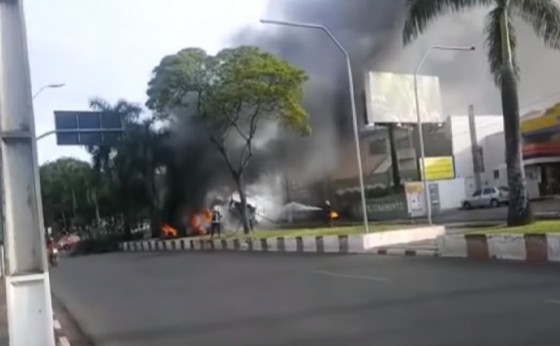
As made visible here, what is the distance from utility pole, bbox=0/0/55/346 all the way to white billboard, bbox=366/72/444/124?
114ft

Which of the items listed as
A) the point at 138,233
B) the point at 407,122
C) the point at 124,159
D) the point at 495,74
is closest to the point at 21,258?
the point at 495,74

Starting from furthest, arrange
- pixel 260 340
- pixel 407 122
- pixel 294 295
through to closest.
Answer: pixel 407 122
pixel 294 295
pixel 260 340

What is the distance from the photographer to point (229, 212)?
4344 cm

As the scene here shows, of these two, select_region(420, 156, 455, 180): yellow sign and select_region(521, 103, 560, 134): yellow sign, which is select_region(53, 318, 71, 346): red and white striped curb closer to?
select_region(420, 156, 455, 180): yellow sign

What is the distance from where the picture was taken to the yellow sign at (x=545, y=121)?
44.3m

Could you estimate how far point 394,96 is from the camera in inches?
1607

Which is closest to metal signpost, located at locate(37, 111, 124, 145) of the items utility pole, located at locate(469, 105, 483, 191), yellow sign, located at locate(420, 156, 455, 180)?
yellow sign, located at locate(420, 156, 455, 180)

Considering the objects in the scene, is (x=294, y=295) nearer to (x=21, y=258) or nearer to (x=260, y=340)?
(x=260, y=340)

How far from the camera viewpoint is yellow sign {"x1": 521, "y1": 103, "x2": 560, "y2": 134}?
44312mm

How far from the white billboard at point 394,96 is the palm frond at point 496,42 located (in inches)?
849

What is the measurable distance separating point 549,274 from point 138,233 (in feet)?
160

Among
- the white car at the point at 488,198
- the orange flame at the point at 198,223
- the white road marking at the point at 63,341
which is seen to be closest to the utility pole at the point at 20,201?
the white road marking at the point at 63,341

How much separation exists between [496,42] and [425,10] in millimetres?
1804

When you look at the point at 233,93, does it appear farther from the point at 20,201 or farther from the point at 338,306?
the point at 20,201
